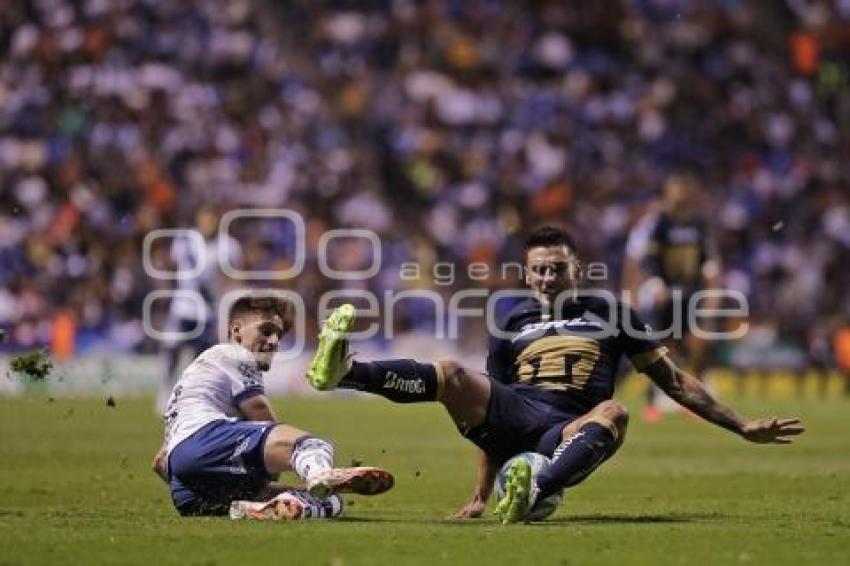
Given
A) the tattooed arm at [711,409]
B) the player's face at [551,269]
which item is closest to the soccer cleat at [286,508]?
the player's face at [551,269]

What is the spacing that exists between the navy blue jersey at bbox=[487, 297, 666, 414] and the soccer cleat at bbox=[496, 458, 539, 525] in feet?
2.58

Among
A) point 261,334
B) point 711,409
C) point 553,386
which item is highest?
point 261,334

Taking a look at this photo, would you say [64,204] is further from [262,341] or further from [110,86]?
[262,341]

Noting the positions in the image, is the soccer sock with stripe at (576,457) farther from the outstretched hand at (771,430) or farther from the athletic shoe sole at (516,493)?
the outstretched hand at (771,430)

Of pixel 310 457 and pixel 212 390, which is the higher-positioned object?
pixel 212 390

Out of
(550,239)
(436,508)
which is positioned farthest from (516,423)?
(436,508)

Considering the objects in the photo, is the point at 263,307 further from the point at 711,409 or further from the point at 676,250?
the point at 676,250

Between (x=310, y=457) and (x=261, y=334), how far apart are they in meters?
0.91

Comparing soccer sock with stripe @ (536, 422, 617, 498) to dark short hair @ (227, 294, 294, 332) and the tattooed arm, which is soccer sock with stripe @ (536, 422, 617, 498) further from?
dark short hair @ (227, 294, 294, 332)

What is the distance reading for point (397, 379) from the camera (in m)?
9.12

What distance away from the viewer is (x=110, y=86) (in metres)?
31.7

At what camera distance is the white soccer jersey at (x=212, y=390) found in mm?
9562

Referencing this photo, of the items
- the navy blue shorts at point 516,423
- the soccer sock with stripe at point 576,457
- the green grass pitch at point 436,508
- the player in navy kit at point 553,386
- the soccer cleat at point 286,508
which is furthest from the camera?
the navy blue shorts at point 516,423

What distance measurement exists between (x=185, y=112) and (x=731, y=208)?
9.54 m
